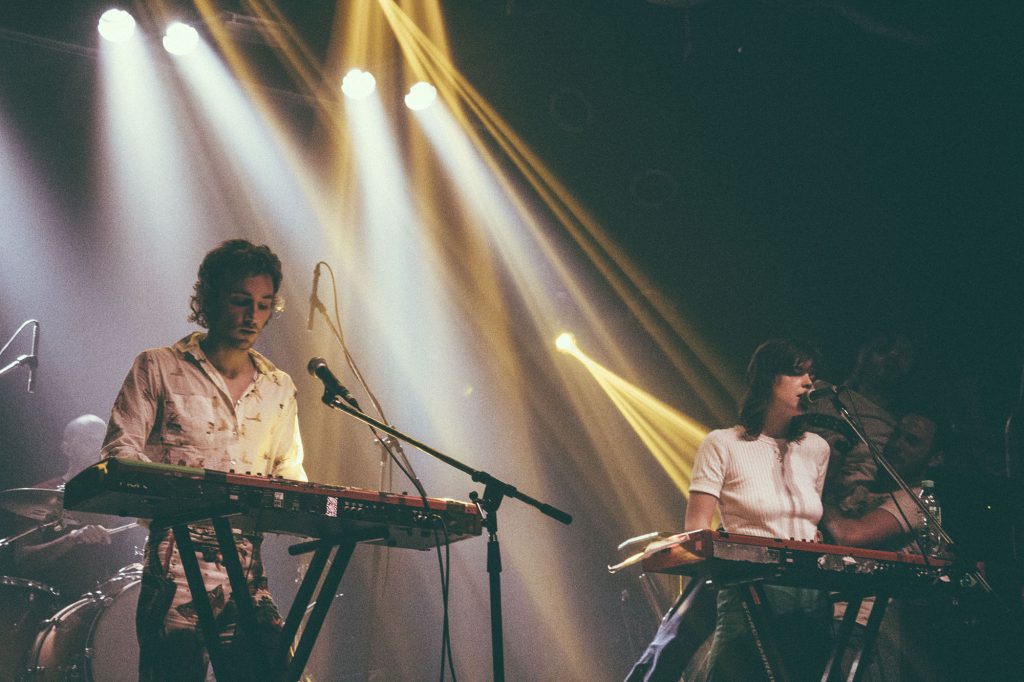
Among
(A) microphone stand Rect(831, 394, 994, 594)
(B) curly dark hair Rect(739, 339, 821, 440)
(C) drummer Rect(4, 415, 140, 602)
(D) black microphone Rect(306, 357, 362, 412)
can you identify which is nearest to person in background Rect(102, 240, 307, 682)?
(D) black microphone Rect(306, 357, 362, 412)

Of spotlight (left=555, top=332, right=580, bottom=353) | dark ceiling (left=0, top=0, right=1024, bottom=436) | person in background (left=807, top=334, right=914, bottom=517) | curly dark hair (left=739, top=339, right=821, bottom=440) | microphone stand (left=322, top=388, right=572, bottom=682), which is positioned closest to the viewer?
microphone stand (left=322, top=388, right=572, bottom=682)

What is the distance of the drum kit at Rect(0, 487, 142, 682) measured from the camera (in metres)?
5.27

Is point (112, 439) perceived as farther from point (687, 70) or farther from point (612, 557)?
point (612, 557)

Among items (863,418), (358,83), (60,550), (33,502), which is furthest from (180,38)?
(863,418)

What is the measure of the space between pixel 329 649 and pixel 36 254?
4047 mm

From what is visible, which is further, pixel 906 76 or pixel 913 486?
pixel 906 76

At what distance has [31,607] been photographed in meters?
5.59

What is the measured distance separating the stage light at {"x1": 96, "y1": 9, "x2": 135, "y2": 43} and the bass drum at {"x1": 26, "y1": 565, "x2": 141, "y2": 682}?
176 inches

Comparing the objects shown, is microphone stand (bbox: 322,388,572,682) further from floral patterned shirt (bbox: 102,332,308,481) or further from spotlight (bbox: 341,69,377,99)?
spotlight (bbox: 341,69,377,99)

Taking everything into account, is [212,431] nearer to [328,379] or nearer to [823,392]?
[328,379]

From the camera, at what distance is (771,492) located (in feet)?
11.9

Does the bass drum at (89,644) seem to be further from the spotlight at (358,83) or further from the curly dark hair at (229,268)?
the spotlight at (358,83)

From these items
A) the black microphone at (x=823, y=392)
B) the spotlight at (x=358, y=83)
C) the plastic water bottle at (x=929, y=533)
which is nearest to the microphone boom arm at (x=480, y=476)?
the black microphone at (x=823, y=392)

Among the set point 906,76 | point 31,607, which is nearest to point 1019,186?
point 906,76
